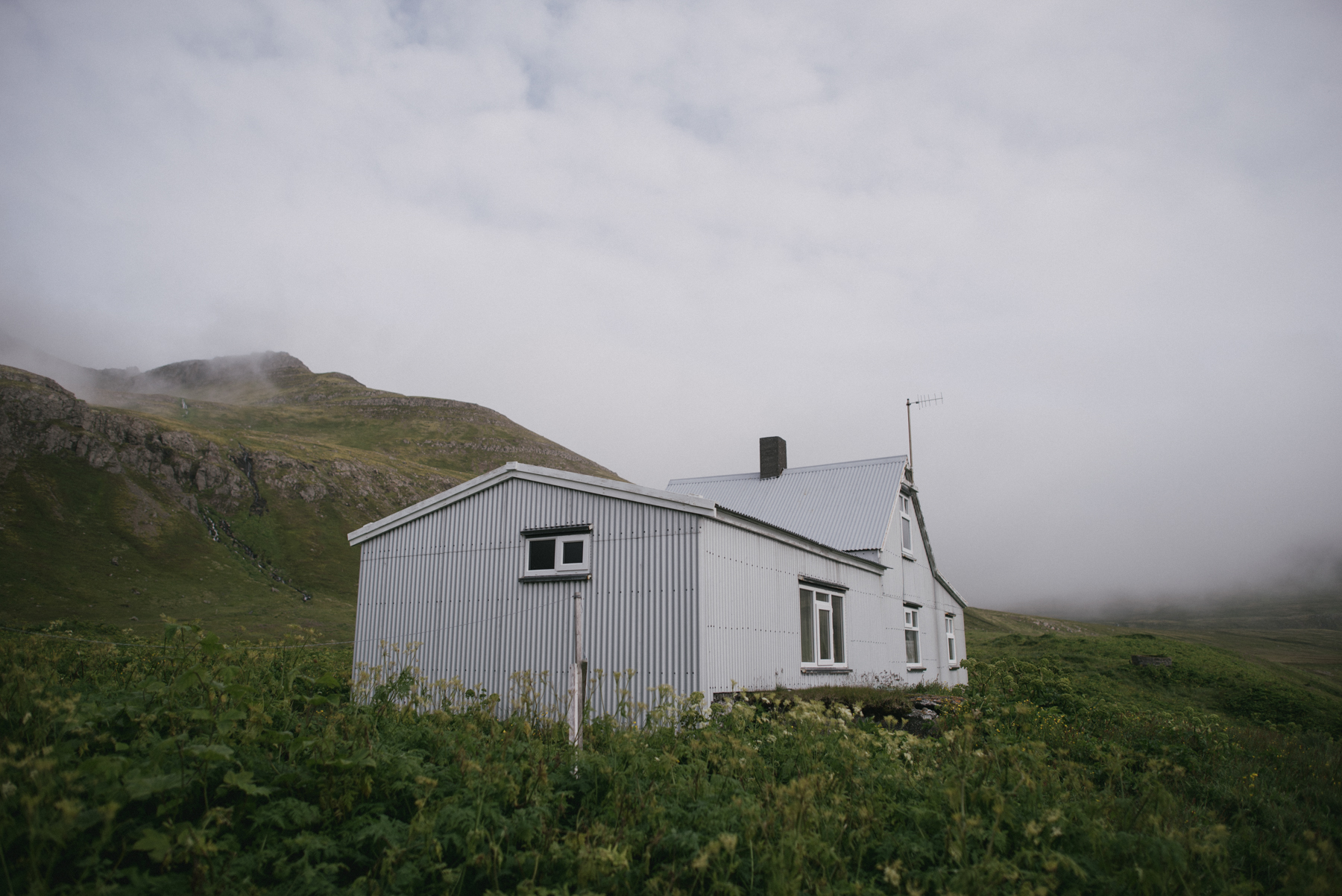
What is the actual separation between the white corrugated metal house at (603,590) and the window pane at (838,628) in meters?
0.03

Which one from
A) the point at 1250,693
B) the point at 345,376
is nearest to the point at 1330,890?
the point at 1250,693

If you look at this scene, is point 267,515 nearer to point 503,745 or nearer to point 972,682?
point 972,682

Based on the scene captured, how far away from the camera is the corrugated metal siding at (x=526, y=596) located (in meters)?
11.4

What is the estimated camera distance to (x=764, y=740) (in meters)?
6.96

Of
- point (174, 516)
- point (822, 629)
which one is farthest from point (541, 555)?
point (174, 516)

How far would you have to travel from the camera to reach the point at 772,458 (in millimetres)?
23906

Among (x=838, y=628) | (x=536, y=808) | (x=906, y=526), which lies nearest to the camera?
(x=536, y=808)

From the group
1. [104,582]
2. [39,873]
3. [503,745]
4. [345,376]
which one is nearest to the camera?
[39,873]

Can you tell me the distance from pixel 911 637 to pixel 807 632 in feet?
27.2

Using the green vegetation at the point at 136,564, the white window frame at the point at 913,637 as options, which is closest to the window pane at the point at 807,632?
the white window frame at the point at 913,637

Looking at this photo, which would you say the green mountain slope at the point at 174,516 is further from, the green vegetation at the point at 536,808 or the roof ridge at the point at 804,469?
the green vegetation at the point at 536,808

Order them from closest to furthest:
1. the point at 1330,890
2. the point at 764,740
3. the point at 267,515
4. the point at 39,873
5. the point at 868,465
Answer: the point at 39,873
the point at 1330,890
the point at 764,740
the point at 868,465
the point at 267,515

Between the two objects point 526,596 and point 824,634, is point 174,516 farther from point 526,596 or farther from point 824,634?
point 824,634

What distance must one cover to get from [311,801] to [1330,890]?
6.09 meters
